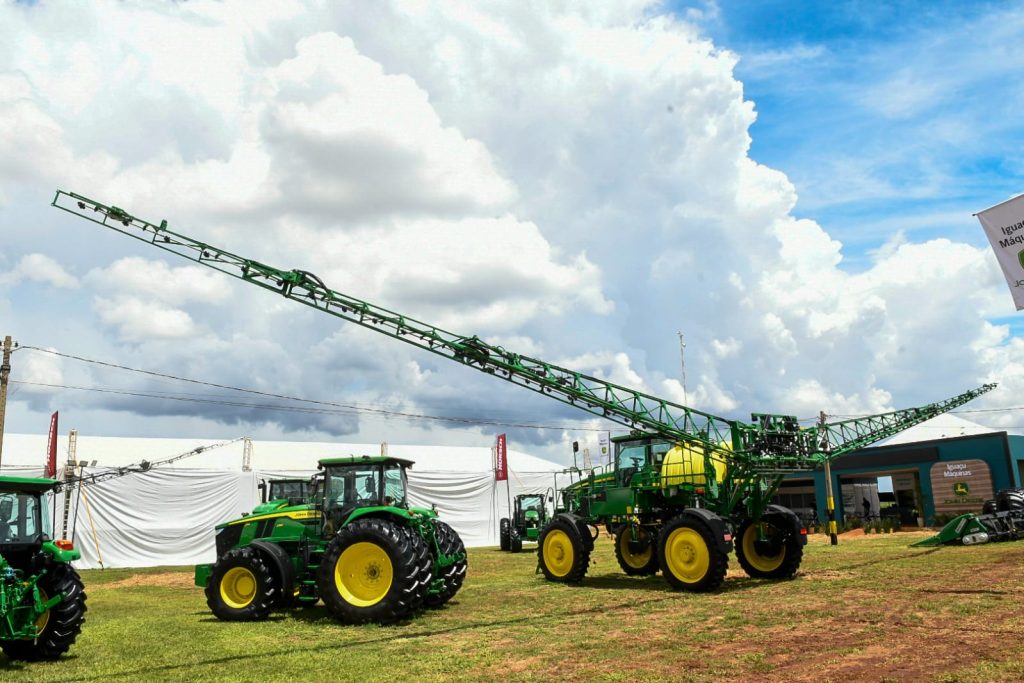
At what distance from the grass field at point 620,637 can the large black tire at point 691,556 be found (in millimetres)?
376

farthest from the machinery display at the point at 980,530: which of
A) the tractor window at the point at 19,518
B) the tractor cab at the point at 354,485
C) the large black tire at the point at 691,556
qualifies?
the tractor window at the point at 19,518

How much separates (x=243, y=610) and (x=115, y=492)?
15183mm

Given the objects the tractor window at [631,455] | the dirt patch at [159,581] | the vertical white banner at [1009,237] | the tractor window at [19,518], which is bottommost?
the dirt patch at [159,581]

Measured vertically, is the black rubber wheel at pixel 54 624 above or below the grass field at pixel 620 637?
above

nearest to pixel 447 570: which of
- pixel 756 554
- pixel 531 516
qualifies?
pixel 756 554

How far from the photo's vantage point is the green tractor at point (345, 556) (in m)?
11.0

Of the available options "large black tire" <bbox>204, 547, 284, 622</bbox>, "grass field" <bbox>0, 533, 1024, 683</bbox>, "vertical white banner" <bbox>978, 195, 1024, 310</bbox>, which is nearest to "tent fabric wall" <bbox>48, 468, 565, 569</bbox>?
"grass field" <bbox>0, 533, 1024, 683</bbox>

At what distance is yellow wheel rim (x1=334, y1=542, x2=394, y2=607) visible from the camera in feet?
36.2

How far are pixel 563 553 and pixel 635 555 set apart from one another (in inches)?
83.6

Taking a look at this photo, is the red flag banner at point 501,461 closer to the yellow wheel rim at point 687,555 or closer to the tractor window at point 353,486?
the yellow wheel rim at point 687,555

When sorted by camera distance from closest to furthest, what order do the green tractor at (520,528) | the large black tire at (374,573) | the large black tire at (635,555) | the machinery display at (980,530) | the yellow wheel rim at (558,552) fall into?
1. the large black tire at (374,573)
2. the yellow wheel rim at (558,552)
3. the large black tire at (635,555)
4. the machinery display at (980,530)
5. the green tractor at (520,528)

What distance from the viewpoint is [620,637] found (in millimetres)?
9531

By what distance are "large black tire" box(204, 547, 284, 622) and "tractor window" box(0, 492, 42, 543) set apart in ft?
11.0

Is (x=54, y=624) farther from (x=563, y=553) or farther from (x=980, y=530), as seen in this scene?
(x=980, y=530)
